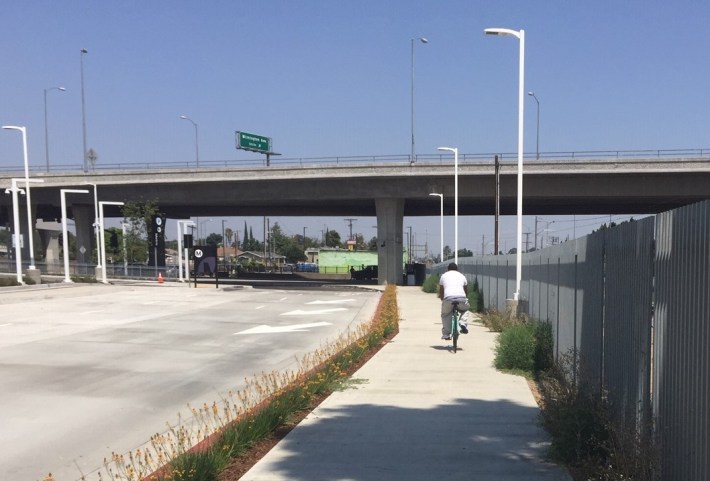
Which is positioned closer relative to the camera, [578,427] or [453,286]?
[578,427]

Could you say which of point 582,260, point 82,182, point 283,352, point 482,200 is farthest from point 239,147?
point 582,260

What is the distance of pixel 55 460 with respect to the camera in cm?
585

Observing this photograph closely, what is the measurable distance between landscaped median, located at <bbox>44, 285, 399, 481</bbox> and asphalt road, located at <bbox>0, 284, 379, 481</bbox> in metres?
0.50

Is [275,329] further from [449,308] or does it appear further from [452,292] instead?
[452,292]

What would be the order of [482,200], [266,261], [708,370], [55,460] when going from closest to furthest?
[708,370]
[55,460]
[482,200]
[266,261]

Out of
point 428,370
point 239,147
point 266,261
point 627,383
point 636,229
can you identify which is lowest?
point 266,261

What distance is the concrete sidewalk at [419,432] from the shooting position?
521 cm

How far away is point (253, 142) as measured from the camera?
76938 mm

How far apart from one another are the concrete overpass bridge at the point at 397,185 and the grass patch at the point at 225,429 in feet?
113

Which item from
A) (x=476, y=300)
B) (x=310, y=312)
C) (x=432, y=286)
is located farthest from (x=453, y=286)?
(x=432, y=286)

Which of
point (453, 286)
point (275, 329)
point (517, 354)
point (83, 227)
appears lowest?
point (275, 329)

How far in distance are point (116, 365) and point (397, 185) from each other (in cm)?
3654

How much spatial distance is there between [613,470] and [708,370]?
56.4 inches

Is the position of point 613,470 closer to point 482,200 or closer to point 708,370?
point 708,370
